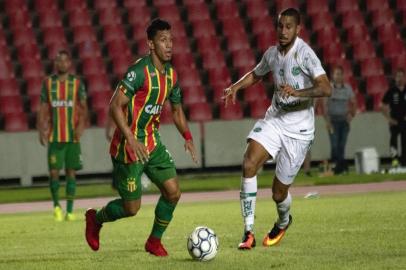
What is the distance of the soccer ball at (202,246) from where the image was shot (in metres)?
8.34

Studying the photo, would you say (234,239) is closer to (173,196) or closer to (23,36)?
(173,196)

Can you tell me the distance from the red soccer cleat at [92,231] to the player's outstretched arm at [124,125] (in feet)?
3.10

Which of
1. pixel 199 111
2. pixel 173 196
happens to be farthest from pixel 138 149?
pixel 199 111

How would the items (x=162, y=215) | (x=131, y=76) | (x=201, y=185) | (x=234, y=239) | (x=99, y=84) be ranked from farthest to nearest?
(x=99, y=84)
(x=201, y=185)
(x=234, y=239)
(x=162, y=215)
(x=131, y=76)

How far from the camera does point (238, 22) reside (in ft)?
77.7

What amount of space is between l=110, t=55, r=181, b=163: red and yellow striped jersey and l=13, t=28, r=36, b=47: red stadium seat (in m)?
14.5

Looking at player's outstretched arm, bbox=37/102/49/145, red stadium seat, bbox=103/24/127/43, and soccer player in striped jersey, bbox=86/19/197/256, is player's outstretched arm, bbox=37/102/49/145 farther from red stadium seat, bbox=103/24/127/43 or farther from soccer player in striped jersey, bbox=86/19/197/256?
red stadium seat, bbox=103/24/127/43

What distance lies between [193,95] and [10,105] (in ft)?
12.3

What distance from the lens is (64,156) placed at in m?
14.6

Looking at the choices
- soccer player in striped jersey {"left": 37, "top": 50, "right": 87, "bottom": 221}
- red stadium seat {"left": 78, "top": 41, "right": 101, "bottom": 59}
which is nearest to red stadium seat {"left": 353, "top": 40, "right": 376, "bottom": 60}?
red stadium seat {"left": 78, "top": 41, "right": 101, "bottom": 59}

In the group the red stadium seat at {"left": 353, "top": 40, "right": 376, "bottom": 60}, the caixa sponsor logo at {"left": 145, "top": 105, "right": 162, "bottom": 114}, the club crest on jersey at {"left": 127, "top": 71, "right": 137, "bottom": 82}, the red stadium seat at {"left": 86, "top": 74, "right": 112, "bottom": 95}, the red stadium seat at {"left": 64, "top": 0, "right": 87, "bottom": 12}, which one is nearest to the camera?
the club crest on jersey at {"left": 127, "top": 71, "right": 137, "bottom": 82}

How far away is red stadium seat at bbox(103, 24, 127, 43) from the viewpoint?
23.3 meters

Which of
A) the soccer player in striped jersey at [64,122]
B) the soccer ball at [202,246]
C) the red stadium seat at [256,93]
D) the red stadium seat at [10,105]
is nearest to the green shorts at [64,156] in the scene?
the soccer player in striped jersey at [64,122]

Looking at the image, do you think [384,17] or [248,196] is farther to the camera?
[384,17]
